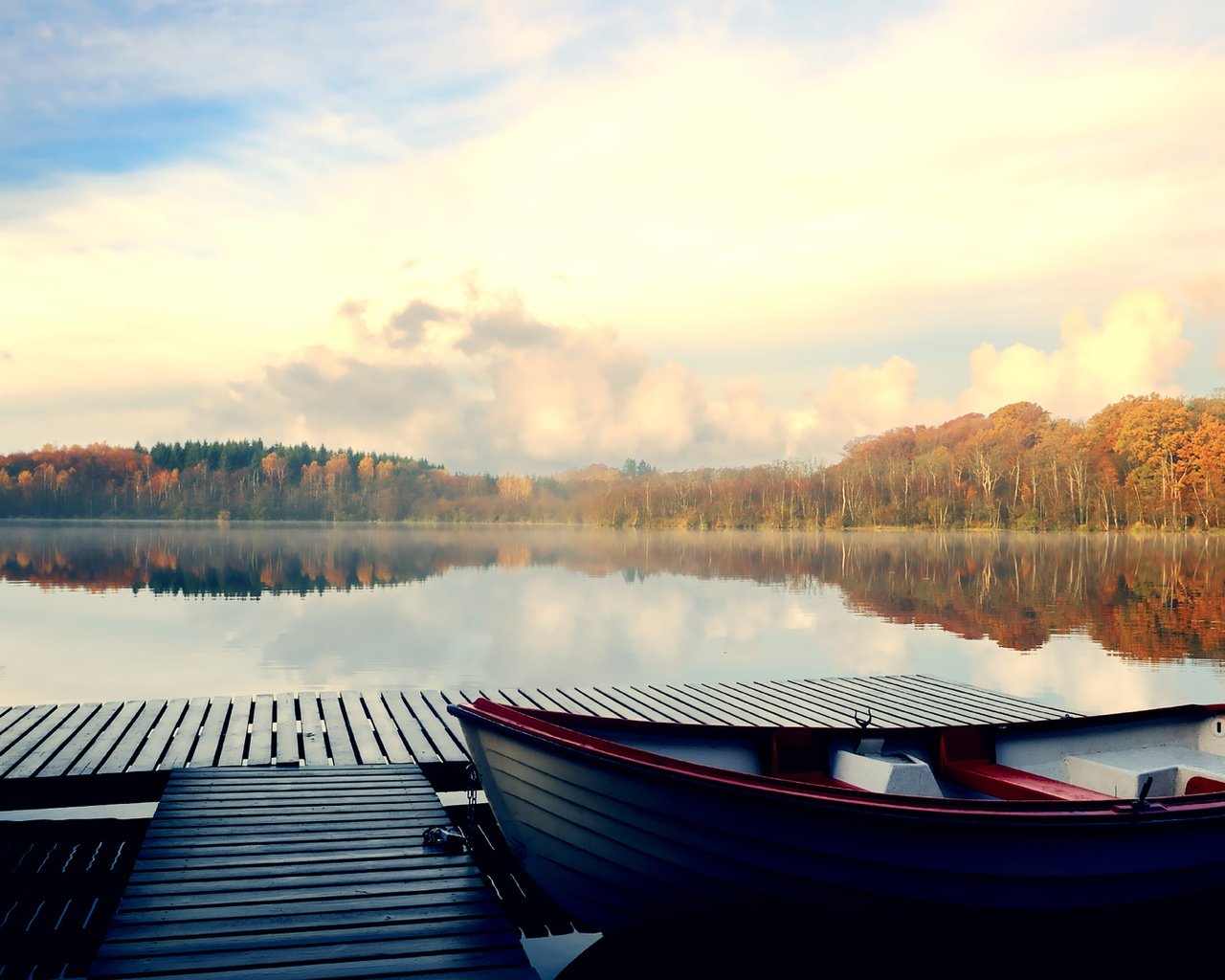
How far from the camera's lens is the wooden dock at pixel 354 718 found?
23.0 ft

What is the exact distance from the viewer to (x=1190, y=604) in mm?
23469

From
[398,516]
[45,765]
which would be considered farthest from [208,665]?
[398,516]

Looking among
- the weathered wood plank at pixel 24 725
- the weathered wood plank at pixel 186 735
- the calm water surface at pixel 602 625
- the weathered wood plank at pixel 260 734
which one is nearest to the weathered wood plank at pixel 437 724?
the weathered wood plank at pixel 260 734

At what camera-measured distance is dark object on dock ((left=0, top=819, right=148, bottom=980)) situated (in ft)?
16.0

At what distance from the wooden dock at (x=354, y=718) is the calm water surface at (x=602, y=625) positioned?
3973 millimetres

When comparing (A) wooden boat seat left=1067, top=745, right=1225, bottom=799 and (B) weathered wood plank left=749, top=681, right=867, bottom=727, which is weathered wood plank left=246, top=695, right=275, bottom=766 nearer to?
(B) weathered wood plank left=749, top=681, right=867, bottom=727

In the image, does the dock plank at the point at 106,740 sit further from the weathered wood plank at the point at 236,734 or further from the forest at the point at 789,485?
the forest at the point at 789,485

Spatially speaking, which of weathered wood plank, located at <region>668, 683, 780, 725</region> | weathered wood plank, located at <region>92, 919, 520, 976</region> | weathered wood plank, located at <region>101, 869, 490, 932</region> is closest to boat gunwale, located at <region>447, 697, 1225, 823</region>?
weathered wood plank, located at <region>101, 869, 490, 932</region>

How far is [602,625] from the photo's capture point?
21922 mm

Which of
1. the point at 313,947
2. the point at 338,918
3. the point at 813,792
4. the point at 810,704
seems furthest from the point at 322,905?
the point at 810,704

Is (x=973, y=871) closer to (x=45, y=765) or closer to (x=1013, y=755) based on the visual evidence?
(x=1013, y=755)

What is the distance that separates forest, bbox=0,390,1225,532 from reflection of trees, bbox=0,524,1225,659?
7524 millimetres

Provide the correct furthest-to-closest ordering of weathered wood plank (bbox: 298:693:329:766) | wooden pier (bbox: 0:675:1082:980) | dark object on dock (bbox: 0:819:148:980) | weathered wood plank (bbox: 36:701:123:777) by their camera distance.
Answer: weathered wood plank (bbox: 298:693:329:766)
weathered wood plank (bbox: 36:701:123:777)
dark object on dock (bbox: 0:819:148:980)
wooden pier (bbox: 0:675:1082:980)

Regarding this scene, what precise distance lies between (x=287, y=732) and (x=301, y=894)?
332cm
